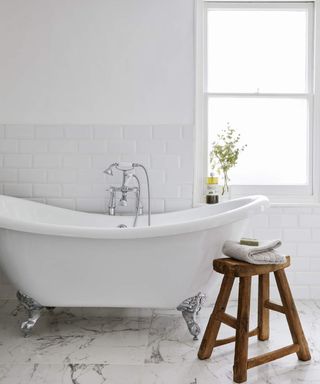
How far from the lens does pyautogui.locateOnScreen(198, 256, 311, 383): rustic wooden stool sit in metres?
2.01

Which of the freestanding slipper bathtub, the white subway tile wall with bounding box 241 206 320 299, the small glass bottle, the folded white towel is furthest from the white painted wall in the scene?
the folded white towel

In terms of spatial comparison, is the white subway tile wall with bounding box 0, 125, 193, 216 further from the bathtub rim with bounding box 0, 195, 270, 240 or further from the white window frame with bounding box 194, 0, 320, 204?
the bathtub rim with bounding box 0, 195, 270, 240

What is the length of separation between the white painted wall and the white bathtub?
1189mm

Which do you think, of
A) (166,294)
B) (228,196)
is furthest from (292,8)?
(166,294)

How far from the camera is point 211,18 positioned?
3322mm

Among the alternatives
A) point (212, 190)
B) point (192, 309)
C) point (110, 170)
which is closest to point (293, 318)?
point (192, 309)

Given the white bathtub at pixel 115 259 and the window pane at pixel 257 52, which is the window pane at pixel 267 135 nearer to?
the window pane at pixel 257 52

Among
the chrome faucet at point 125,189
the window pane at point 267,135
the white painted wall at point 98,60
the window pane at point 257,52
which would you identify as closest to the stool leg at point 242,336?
the chrome faucet at point 125,189

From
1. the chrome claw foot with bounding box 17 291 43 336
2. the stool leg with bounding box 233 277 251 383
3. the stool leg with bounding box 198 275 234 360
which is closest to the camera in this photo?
the stool leg with bounding box 233 277 251 383

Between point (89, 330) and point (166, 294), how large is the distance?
58 cm

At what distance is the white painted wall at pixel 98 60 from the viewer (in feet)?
10.4

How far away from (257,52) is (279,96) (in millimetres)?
384

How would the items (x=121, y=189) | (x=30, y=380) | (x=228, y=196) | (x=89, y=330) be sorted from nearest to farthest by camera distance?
(x=30, y=380), (x=89, y=330), (x=121, y=189), (x=228, y=196)

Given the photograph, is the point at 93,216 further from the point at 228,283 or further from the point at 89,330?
the point at 228,283
